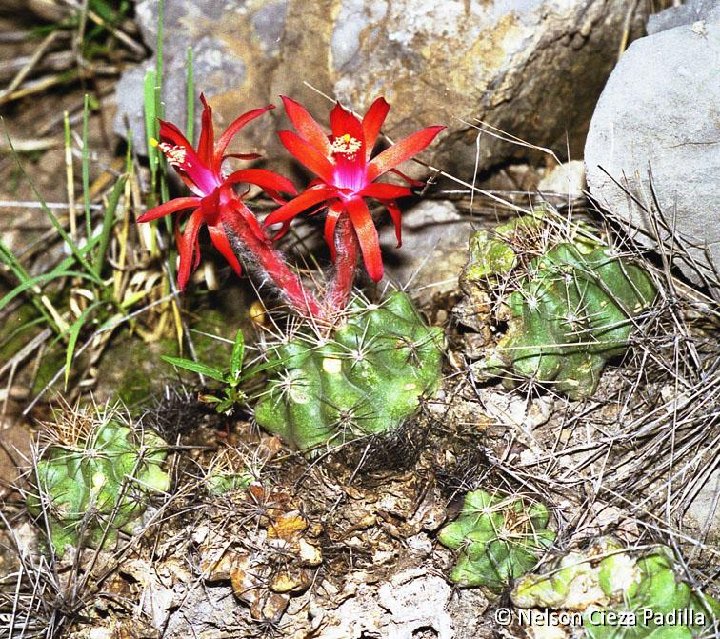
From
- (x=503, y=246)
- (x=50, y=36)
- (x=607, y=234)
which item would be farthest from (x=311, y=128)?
(x=50, y=36)

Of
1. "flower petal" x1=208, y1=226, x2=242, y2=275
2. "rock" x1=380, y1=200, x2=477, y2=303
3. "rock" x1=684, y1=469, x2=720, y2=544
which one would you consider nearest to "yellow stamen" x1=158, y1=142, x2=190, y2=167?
"flower petal" x1=208, y1=226, x2=242, y2=275

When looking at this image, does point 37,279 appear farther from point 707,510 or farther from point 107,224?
point 707,510

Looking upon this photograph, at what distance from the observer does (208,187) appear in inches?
96.6

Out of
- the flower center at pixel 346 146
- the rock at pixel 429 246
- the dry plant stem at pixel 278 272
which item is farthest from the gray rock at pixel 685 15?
the dry plant stem at pixel 278 272

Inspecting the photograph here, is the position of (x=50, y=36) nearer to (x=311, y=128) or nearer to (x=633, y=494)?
(x=311, y=128)

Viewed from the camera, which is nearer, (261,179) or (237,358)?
(261,179)

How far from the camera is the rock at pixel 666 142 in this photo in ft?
8.01

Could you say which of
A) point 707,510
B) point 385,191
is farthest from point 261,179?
point 707,510

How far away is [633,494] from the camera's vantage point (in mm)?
2373

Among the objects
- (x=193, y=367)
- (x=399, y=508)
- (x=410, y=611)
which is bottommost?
(x=410, y=611)

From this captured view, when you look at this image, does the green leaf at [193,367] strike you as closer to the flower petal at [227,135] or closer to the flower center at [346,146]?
the flower petal at [227,135]

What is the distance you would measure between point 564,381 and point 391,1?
148 cm

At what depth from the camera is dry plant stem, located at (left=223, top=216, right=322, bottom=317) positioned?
2.54 metres

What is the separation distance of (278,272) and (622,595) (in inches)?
52.1
